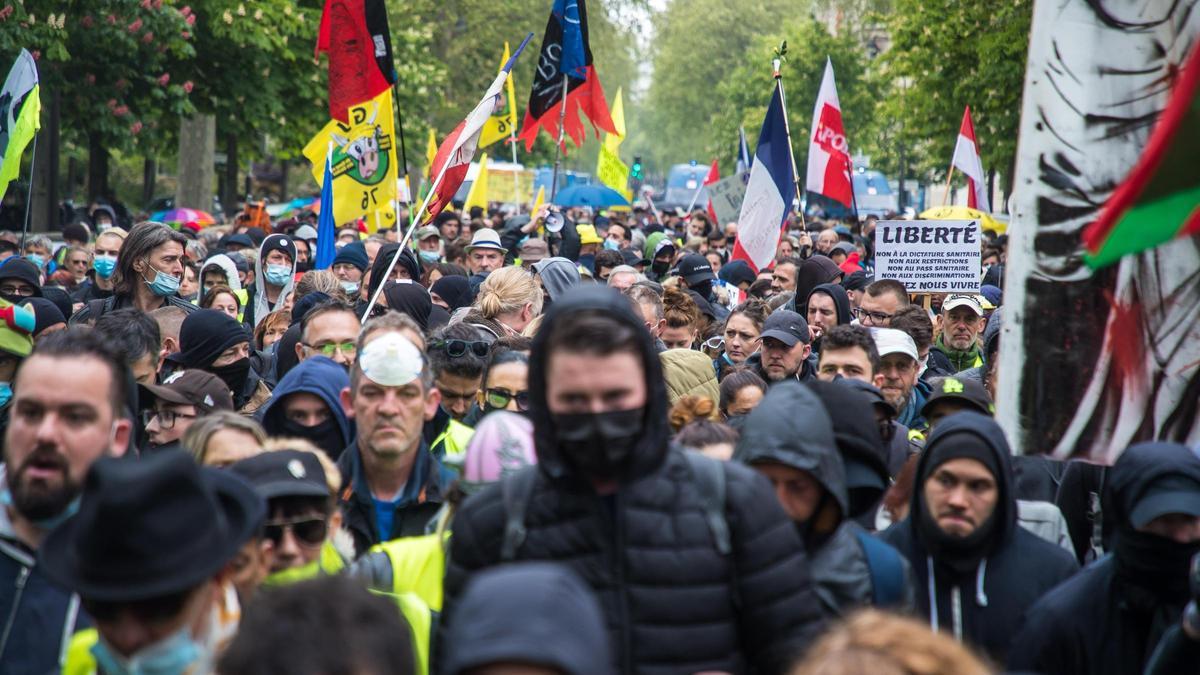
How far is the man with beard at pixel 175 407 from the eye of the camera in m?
5.98

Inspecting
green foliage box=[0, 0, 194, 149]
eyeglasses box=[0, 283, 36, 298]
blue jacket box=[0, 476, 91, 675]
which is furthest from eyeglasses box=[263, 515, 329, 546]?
green foliage box=[0, 0, 194, 149]

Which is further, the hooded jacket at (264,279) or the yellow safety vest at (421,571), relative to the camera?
the hooded jacket at (264,279)

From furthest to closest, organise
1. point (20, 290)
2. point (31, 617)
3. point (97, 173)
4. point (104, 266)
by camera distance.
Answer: point (97, 173)
point (104, 266)
point (20, 290)
point (31, 617)

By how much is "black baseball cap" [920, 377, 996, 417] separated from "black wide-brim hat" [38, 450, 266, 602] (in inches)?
142

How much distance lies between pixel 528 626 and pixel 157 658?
1.04 meters

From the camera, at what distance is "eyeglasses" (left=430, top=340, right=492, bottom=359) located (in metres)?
6.68

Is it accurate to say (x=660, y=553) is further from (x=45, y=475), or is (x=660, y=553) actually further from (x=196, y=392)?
(x=196, y=392)

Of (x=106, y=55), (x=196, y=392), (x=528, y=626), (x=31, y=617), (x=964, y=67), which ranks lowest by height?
(x=31, y=617)

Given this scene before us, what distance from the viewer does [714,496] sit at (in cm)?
315

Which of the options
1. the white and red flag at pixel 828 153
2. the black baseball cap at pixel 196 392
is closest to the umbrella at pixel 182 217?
the white and red flag at pixel 828 153

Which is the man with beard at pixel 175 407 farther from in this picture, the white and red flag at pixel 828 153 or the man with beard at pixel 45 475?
the white and red flag at pixel 828 153

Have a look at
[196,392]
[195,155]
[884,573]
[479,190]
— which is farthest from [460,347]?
[195,155]

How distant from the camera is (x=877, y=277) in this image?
11.5 m

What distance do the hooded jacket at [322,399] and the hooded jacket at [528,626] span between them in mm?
3384
